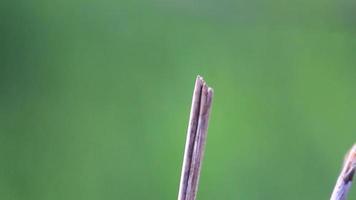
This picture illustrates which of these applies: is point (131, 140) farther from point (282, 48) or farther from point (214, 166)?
point (282, 48)

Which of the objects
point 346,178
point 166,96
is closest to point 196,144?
point 346,178

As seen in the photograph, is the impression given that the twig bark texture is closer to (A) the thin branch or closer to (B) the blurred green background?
(A) the thin branch

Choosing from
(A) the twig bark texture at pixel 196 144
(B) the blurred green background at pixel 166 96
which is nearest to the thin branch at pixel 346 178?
(A) the twig bark texture at pixel 196 144

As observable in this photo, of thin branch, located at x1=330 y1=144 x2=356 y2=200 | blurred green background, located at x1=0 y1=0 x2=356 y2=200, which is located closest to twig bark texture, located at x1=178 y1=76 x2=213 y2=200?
thin branch, located at x1=330 y1=144 x2=356 y2=200

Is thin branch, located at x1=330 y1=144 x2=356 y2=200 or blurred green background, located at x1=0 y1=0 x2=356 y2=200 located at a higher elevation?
blurred green background, located at x1=0 y1=0 x2=356 y2=200

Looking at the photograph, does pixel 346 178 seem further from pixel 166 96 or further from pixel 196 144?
pixel 166 96

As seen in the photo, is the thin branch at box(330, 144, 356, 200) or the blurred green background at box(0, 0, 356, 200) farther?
the blurred green background at box(0, 0, 356, 200)

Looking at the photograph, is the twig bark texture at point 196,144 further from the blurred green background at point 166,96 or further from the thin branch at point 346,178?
the blurred green background at point 166,96
